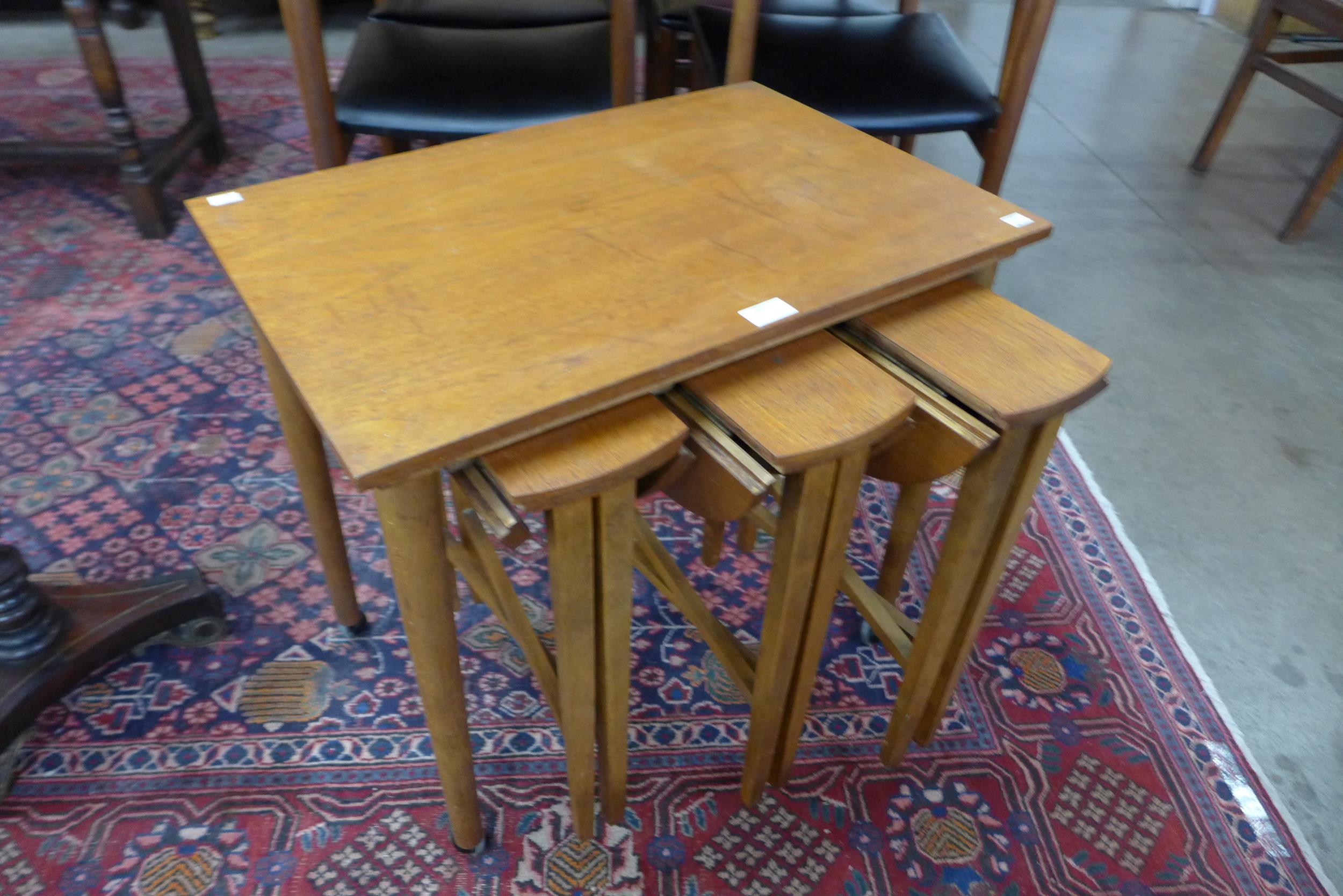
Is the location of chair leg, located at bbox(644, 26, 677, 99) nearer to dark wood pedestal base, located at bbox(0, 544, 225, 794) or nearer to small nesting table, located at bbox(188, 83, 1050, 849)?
small nesting table, located at bbox(188, 83, 1050, 849)

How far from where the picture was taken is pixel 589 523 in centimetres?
77

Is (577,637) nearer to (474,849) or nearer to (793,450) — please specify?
(793,450)

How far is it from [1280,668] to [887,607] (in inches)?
27.3

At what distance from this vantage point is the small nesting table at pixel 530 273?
73 cm

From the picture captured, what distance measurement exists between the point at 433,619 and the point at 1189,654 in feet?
3.93

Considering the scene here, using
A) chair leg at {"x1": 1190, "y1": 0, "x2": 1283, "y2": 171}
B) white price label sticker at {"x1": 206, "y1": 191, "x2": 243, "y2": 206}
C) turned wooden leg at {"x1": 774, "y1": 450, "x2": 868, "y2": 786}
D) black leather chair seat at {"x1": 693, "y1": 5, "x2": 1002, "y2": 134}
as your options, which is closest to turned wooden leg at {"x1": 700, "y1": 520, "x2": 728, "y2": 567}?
turned wooden leg at {"x1": 774, "y1": 450, "x2": 868, "y2": 786}

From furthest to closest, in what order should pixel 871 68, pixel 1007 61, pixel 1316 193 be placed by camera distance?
pixel 1316 193 → pixel 871 68 → pixel 1007 61

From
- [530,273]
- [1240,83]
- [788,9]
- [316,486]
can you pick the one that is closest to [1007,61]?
[788,9]

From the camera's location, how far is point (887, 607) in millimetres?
1233

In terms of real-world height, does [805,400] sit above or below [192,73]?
above

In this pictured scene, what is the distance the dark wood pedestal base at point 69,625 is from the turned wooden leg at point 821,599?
857 mm

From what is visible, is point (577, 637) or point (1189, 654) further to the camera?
point (1189, 654)

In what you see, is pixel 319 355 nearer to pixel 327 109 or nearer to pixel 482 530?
pixel 482 530

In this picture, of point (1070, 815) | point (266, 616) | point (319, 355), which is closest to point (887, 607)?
point (1070, 815)
